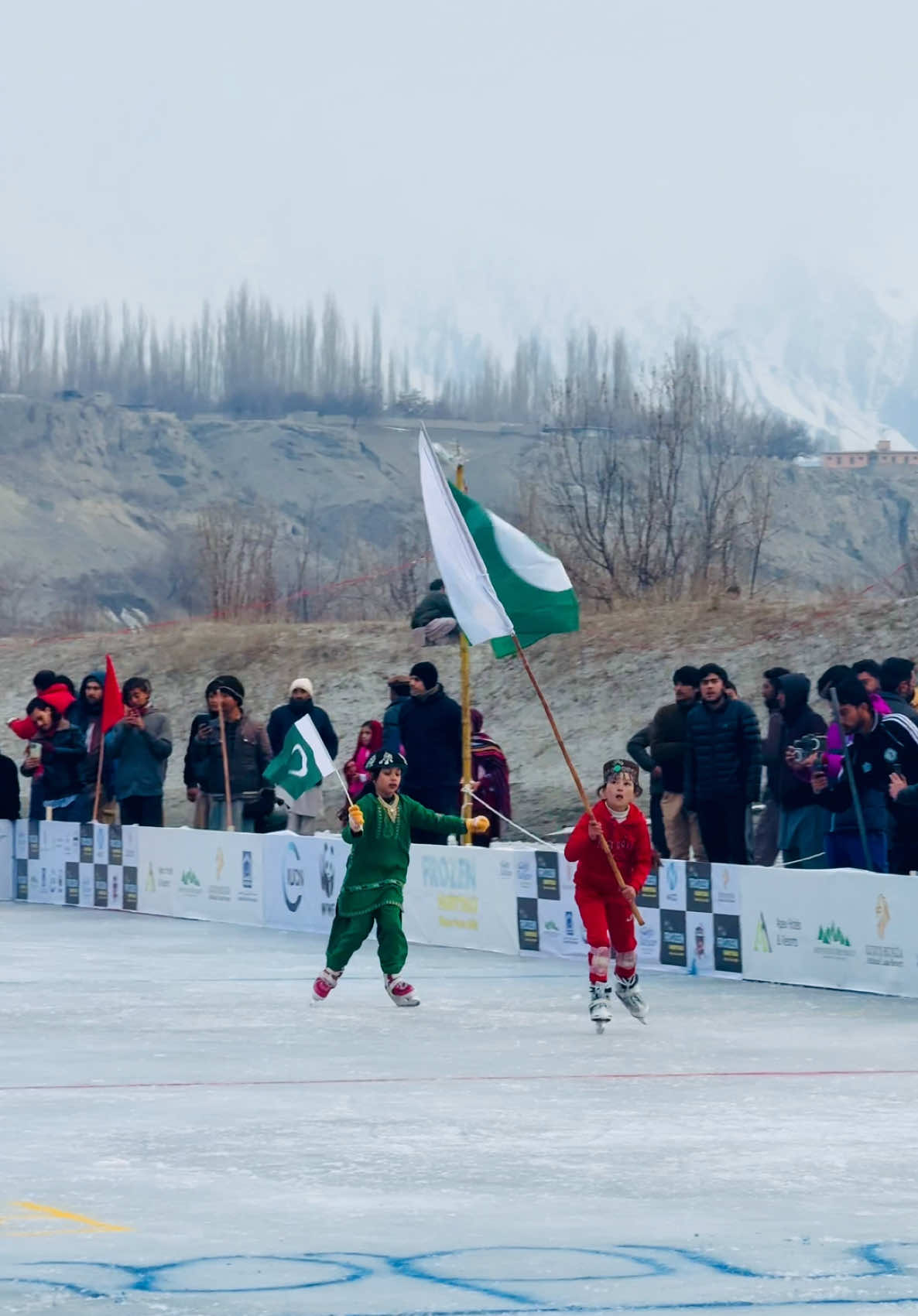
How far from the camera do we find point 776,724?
18.2 meters

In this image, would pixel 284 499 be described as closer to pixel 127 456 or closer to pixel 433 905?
pixel 127 456

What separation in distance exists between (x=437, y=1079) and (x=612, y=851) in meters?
2.76

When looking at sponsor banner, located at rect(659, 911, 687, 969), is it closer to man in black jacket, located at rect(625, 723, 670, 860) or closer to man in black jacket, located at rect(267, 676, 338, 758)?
man in black jacket, located at rect(625, 723, 670, 860)

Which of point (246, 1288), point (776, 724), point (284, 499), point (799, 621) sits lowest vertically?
A: point (246, 1288)

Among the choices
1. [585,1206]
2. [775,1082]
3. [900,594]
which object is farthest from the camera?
[900,594]

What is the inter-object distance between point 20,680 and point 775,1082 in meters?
46.3

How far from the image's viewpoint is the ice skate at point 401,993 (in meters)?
14.1

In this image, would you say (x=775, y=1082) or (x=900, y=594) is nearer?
(x=775, y=1082)

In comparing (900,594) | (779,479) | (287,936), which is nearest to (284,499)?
(779,479)

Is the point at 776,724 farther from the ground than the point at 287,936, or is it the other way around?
the point at 776,724

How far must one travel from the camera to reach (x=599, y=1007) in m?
13.0

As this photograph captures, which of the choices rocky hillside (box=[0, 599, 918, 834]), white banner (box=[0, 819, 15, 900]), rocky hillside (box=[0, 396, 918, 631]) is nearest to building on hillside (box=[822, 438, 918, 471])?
rocky hillside (box=[0, 396, 918, 631])

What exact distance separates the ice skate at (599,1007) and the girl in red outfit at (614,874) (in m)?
0.03

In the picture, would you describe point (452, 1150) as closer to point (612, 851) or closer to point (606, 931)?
point (606, 931)
